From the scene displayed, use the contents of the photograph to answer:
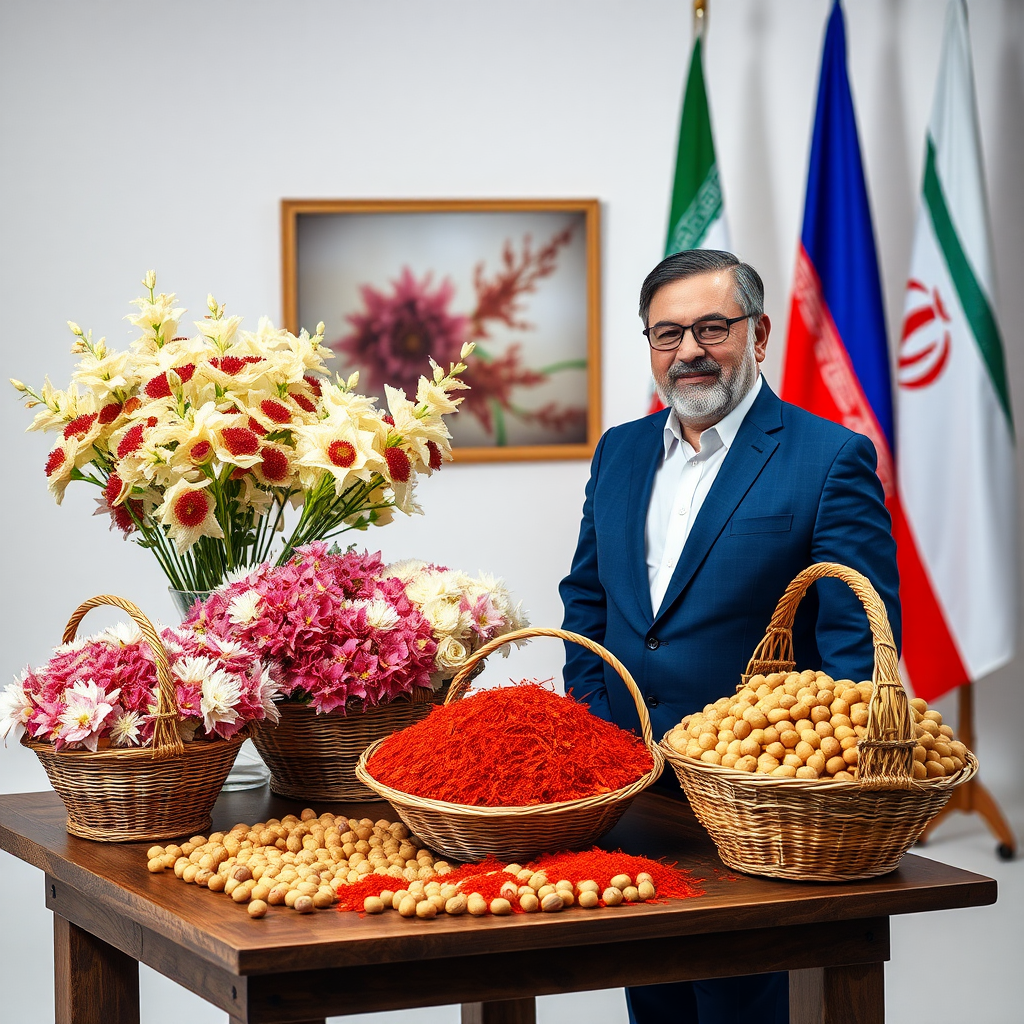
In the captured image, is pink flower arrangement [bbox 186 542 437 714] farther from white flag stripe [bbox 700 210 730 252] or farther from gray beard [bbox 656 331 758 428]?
white flag stripe [bbox 700 210 730 252]

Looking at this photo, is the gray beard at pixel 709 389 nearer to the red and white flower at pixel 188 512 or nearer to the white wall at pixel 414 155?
the red and white flower at pixel 188 512

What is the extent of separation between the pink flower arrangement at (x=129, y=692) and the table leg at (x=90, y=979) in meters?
0.31

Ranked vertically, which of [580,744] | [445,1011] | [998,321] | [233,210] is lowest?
[445,1011]

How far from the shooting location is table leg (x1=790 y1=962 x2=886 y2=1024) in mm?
1356

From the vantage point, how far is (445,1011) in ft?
9.95

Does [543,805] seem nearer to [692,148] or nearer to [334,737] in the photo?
[334,737]

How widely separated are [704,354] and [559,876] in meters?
1.00

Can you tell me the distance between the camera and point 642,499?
211 centimetres

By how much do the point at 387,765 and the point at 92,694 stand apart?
35cm

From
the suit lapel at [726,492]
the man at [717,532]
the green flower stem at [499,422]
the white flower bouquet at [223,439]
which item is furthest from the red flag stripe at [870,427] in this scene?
the white flower bouquet at [223,439]

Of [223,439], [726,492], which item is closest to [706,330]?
[726,492]

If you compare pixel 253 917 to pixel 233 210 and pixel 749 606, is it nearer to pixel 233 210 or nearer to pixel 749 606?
pixel 749 606

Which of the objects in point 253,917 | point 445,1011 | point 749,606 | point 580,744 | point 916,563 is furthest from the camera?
point 916,563

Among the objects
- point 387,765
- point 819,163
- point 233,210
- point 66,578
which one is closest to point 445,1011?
point 66,578
